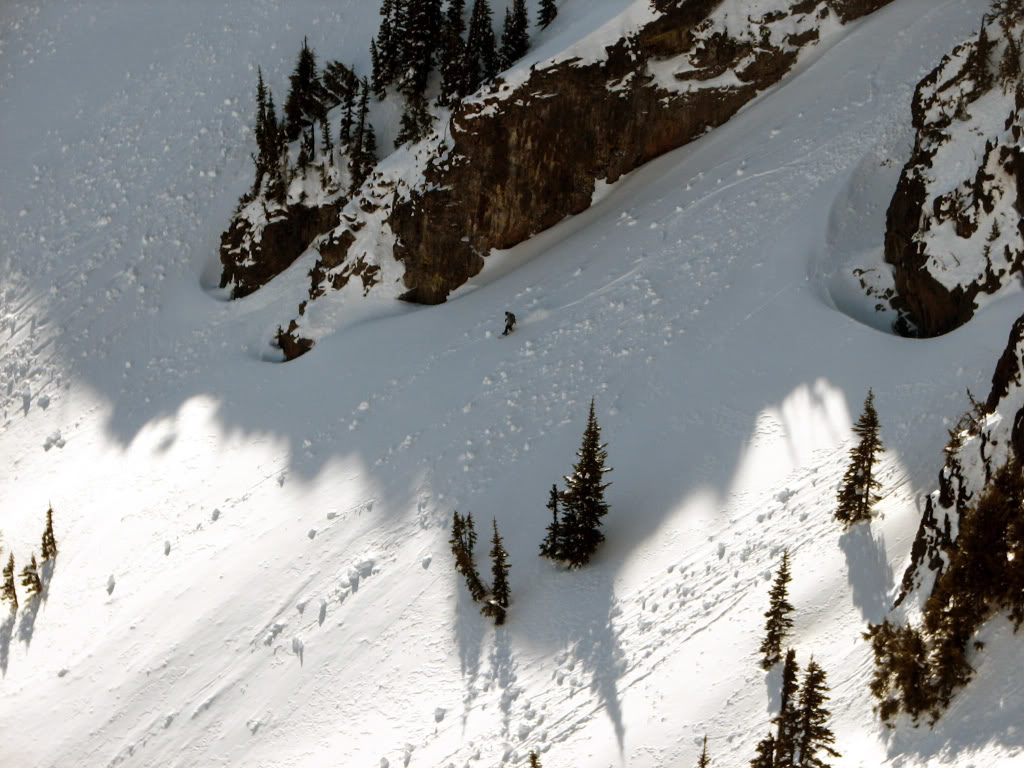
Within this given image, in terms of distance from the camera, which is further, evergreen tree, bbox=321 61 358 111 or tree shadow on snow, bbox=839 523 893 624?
evergreen tree, bbox=321 61 358 111

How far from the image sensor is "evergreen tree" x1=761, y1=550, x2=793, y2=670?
2159 cm

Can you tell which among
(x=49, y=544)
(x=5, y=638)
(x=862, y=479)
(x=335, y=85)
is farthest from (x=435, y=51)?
(x=862, y=479)

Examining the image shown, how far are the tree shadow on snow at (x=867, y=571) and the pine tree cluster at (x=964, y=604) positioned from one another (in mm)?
2690

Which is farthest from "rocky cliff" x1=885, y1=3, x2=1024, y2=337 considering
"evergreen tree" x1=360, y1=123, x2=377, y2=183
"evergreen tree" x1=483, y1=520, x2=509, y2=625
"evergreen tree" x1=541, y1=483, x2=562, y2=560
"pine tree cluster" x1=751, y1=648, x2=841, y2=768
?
"evergreen tree" x1=360, y1=123, x2=377, y2=183

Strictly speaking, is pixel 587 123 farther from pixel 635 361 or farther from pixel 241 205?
pixel 241 205

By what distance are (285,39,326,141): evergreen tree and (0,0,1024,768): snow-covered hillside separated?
9.02ft

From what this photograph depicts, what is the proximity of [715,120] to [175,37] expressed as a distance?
25.8 m

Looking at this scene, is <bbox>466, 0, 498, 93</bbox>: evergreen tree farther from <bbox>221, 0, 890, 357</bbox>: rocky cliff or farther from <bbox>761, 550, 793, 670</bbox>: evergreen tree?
<bbox>761, 550, 793, 670</bbox>: evergreen tree

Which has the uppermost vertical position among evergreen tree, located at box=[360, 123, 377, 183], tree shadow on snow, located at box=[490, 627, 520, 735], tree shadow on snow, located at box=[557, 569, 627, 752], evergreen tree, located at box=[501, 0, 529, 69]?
evergreen tree, located at box=[501, 0, 529, 69]

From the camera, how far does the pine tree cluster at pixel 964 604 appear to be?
1786 centimetres

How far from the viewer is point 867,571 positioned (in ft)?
74.9

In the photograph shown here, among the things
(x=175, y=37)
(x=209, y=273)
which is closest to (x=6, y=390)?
(x=209, y=273)

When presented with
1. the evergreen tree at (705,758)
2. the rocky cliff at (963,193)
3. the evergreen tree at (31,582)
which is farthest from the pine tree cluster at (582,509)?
the evergreen tree at (31,582)

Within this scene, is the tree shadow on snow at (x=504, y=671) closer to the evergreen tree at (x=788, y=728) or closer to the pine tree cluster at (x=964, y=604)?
the evergreen tree at (x=788, y=728)
